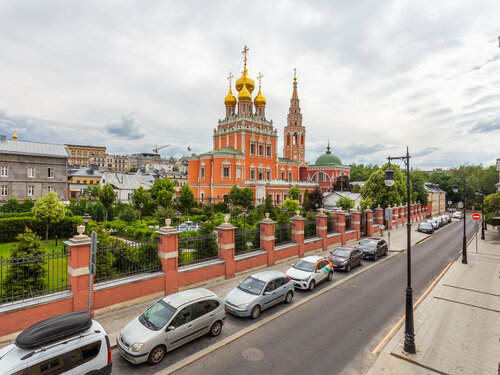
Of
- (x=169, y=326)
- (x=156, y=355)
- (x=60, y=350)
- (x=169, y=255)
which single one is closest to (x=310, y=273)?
(x=169, y=255)

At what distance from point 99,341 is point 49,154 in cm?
4773

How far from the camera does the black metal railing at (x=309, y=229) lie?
69.4 feet

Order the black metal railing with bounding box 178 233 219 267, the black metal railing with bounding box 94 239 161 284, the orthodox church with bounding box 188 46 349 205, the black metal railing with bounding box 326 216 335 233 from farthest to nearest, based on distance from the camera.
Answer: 1. the orthodox church with bounding box 188 46 349 205
2. the black metal railing with bounding box 326 216 335 233
3. the black metal railing with bounding box 178 233 219 267
4. the black metal railing with bounding box 94 239 161 284

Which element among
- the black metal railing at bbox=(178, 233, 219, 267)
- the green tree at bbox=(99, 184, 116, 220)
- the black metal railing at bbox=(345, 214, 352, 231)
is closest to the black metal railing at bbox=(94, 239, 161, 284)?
the black metal railing at bbox=(178, 233, 219, 267)

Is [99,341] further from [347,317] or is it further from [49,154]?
[49,154]

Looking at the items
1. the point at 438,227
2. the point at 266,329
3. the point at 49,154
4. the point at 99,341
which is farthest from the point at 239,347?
the point at 49,154

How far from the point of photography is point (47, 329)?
19.6 ft

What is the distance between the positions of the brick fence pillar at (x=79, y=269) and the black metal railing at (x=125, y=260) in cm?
94

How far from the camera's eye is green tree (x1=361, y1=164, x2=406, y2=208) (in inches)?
1572

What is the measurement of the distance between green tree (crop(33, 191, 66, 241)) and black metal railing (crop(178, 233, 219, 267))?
52.6 ft

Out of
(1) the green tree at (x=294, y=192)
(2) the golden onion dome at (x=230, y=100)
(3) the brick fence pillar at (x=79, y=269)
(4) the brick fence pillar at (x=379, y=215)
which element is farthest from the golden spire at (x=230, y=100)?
(3) the brick fence pillar at (x=79, y=269)

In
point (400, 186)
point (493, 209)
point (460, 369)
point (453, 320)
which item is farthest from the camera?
point (400, 186)

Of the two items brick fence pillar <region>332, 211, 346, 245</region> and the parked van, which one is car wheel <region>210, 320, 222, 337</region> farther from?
brick fence pillar <region>332, 211, 346, 245</region>

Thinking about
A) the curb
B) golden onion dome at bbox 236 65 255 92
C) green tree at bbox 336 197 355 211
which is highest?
golden onion dome at bbox 236 65 255 92
